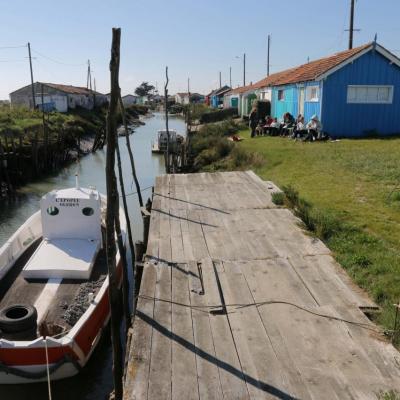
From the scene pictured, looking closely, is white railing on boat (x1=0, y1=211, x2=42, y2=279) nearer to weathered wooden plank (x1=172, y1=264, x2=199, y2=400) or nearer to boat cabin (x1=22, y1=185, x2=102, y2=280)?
boat cabin (x1=22, y1=185, x2=102, y2=280)

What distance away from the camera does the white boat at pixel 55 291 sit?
23.3 ft

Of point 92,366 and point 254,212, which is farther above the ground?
point 254,212

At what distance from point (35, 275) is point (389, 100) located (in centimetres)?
1779

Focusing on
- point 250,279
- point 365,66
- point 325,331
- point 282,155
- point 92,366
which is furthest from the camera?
point 365,66

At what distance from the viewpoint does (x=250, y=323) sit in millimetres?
4820

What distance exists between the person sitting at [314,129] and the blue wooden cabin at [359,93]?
1.62 feet

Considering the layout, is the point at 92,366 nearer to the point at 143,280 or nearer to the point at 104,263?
the point at 104,263

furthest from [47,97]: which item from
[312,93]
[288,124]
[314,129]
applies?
[314,129]

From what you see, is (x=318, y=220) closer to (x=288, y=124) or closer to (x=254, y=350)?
(x=254, y=350)

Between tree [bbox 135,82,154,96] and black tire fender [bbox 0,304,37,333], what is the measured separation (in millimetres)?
144115

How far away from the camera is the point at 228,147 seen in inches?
833

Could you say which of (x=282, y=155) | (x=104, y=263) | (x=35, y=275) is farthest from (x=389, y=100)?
(x=35, y=275)

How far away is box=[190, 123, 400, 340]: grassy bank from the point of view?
6.20 metres

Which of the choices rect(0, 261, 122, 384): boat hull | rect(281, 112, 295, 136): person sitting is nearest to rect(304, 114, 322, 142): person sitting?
rect(281, 112, 295, 136): person sitting
